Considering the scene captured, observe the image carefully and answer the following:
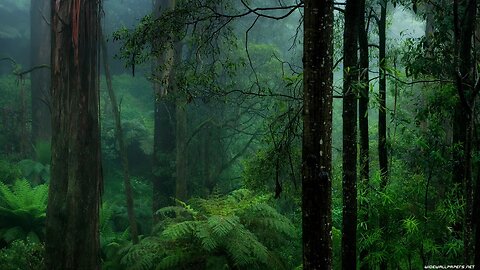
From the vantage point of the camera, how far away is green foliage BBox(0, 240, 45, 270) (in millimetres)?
8211

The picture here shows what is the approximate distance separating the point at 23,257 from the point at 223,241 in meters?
4.46

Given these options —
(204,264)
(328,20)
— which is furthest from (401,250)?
(328,20)

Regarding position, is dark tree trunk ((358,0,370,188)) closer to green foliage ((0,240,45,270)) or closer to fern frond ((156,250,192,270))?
fern frond ((156,250,192,270))

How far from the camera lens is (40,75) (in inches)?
672

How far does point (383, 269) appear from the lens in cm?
593

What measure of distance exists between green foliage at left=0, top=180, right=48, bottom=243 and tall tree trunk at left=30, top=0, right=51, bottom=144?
5.51m

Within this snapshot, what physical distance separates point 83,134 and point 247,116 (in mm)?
9584

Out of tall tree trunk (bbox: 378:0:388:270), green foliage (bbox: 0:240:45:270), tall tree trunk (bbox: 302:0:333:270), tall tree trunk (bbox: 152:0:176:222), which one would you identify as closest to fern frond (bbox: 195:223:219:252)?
tall tree trunk (bbox: 378:0:388:270)

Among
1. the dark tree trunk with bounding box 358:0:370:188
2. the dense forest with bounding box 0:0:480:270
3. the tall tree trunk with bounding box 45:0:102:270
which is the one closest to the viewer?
the dense forest with bounding box 0:0:480:270

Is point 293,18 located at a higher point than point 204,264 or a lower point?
higher

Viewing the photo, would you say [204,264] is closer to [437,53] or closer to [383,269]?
[383,269]

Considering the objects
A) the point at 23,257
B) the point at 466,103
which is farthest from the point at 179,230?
the point at 23,257

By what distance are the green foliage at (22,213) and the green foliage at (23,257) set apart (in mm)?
917

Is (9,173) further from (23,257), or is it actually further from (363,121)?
(363,121)
